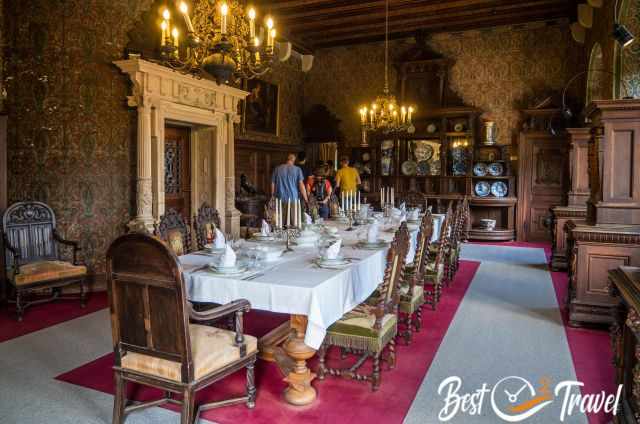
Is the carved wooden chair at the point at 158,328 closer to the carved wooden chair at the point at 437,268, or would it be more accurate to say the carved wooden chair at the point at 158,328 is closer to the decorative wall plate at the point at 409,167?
the carved wooden chair at the point at 437,268

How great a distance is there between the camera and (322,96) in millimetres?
11867

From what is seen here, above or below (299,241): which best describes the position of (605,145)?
above

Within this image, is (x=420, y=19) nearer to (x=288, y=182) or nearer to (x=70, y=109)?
(x=288, y=182)

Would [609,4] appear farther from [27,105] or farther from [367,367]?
[27,105]

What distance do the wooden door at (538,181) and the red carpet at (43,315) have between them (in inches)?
327

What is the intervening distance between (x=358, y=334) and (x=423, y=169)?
8467 mm

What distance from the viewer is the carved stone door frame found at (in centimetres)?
610

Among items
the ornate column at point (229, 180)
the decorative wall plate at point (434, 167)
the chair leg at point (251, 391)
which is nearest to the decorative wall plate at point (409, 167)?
the decorative wall plate at point (434, 167)

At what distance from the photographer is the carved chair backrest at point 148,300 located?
228 centimetres

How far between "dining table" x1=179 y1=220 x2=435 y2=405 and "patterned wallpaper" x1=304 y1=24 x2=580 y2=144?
8.24m

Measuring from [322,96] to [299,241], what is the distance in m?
8.37

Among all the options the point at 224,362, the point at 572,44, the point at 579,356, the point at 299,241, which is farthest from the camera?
the point at 572,44

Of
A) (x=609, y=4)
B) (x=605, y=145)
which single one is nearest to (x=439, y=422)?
(x=605, y=145)

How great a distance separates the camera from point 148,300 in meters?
2.40
